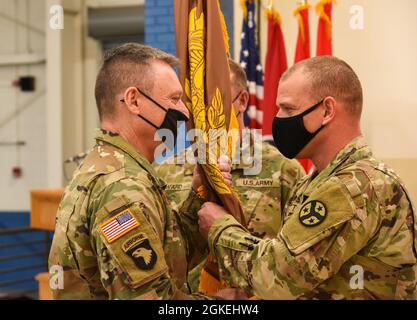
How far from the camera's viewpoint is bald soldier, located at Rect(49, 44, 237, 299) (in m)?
1.45

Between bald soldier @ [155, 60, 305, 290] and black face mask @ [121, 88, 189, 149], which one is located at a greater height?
black face mask @ [121, 88, 189, 149]

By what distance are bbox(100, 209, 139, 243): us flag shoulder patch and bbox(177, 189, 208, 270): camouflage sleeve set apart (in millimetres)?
473

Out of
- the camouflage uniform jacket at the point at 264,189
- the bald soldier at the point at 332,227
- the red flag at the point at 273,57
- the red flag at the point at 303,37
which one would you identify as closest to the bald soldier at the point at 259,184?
the camouflage uniform jacket at the point at 264,189

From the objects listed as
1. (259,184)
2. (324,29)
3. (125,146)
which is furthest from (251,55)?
(125,146)

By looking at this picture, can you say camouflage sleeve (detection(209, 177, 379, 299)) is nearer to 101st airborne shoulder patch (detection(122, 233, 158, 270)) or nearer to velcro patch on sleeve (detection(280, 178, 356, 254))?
velcro patch on sleeve (detection(280, 178, 356, 254))

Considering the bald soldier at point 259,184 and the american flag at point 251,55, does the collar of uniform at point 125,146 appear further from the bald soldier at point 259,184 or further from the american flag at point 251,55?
the american flag at point 251,55

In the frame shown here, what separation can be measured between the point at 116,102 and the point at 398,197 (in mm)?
897

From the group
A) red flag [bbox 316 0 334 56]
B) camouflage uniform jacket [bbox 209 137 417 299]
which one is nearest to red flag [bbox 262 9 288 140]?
red flag [bbox 316 0 334 56]

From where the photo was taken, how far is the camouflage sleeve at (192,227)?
1.91 metres

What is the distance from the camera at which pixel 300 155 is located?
188cm

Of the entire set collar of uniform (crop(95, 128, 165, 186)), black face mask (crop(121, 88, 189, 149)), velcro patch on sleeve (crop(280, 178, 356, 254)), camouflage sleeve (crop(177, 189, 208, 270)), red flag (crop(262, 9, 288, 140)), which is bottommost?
camouflage sleeve (crop(177, 189, 208, 270))

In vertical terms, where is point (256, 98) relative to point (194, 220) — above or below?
above
